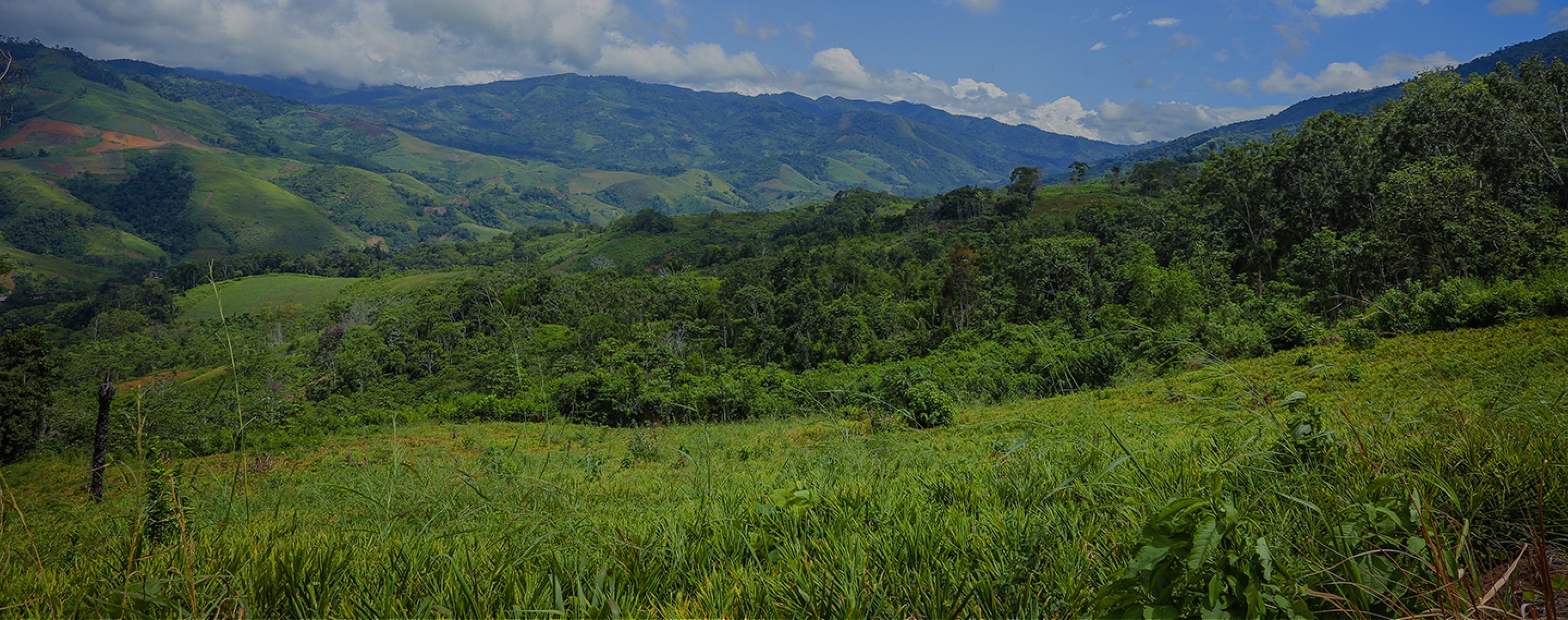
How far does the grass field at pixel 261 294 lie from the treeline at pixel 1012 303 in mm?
18057

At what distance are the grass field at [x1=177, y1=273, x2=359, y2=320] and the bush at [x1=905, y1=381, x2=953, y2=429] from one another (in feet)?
404

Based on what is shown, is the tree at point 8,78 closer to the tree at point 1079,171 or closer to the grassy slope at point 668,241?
the grassy slope at point 668,241

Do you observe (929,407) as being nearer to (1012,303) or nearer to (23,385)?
(1012,303)

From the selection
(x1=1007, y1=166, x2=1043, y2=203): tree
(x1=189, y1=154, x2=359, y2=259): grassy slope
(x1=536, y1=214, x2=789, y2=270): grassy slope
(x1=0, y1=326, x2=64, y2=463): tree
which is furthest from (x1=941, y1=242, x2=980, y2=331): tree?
(x1=189, y1=154, x2=359, y2=259): grassy slope

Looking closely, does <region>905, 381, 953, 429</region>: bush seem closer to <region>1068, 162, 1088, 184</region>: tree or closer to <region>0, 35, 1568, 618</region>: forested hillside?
<region>0, 35, 1568, 618</region>: forested hillside

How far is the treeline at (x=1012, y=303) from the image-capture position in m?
14.6

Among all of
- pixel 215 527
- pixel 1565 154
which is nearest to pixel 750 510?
pixel 215 527

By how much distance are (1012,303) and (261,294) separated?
13042 cm

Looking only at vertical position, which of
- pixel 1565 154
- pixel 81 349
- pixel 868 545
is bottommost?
pixel 81 349

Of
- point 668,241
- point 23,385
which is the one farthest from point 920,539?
point 668,241

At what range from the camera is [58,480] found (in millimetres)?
22156

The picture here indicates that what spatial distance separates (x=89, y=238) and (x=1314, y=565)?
241038 millimetres

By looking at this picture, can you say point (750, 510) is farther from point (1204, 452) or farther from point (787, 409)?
point (787, 409)

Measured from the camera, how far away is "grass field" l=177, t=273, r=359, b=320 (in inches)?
3986
